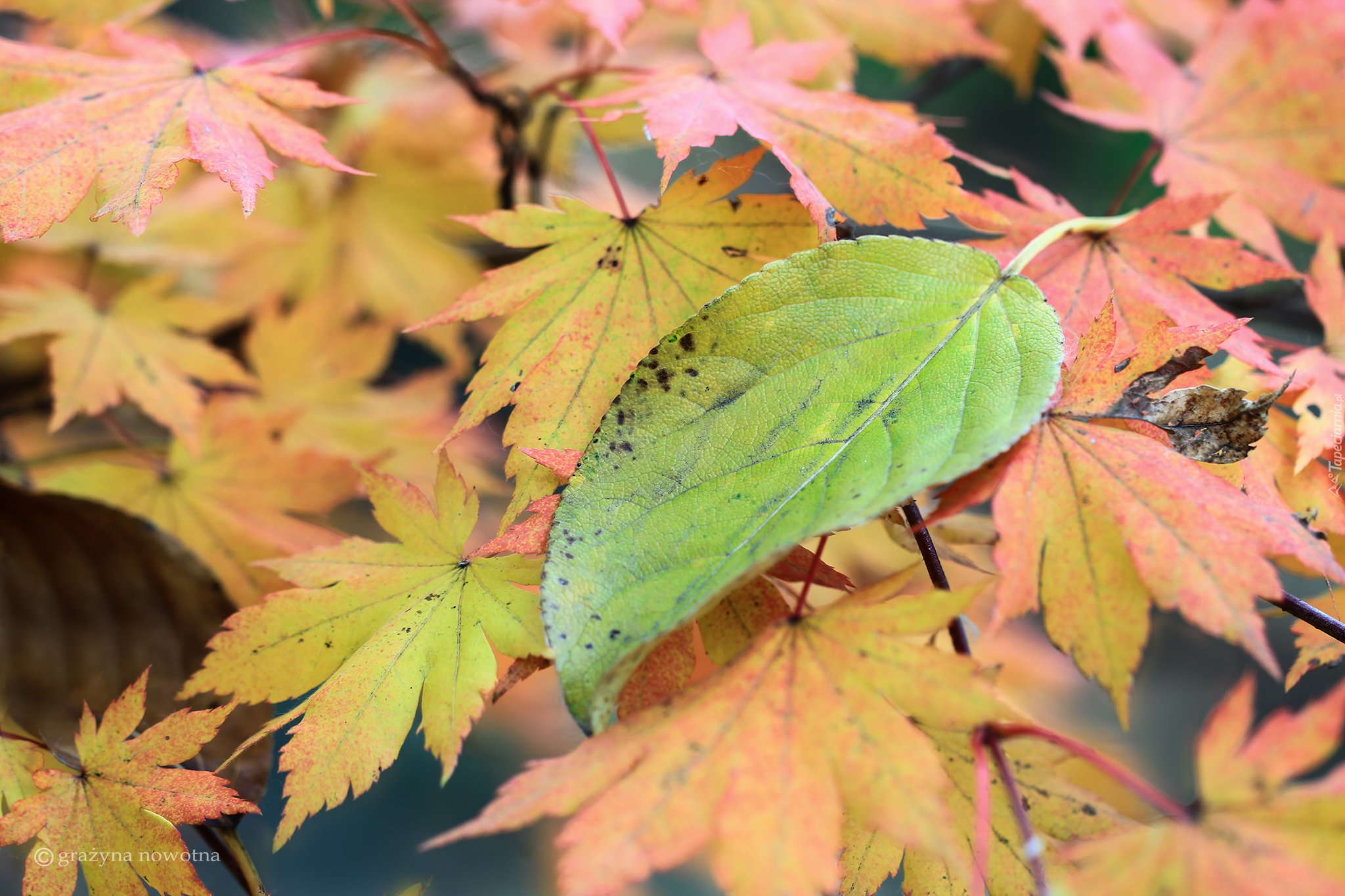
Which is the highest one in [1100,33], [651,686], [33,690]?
[1100,33]

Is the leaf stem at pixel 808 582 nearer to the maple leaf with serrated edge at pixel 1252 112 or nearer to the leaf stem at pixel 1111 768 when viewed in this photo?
the leaf stem at pixel 1111 768

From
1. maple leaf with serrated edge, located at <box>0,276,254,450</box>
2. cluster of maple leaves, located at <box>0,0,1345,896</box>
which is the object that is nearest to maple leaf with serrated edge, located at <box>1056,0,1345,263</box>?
cluster of maple leaves, located at <box>0,0,1345,896</box>

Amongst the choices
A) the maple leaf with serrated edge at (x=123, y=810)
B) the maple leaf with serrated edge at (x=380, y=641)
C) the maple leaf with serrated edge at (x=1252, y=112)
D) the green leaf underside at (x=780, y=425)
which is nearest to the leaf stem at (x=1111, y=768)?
the green leaf underside at (x=780, y=425)

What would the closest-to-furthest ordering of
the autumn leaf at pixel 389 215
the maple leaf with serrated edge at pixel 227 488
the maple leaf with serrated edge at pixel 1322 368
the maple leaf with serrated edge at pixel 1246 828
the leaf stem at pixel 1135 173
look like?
the maple leaf with serrated edge at pixel 1246 828 → the maple leaf with serrated edge at pixel 1322 368 → the leaf stem at pixel 1135 173 → the maple leaf with serrated edge at pixel 227 488 → the autumn leaf at pixel 389 215

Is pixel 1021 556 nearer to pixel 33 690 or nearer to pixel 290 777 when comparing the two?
pixel 290 777

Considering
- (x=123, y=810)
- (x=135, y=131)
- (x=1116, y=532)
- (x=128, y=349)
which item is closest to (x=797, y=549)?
(x=1116, y=532)

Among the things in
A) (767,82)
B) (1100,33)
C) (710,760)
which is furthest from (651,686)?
(1100,33)

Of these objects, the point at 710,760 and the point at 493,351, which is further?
the point at 493,351
